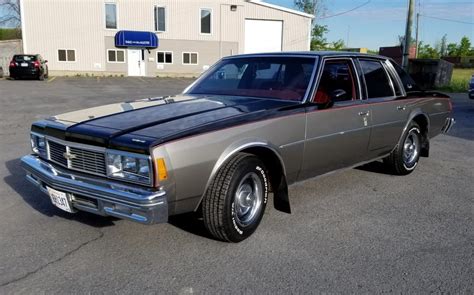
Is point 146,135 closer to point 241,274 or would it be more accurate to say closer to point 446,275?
point 241,274

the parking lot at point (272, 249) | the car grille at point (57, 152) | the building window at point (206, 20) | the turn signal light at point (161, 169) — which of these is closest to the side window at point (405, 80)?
the parking lot at point (272, 249)

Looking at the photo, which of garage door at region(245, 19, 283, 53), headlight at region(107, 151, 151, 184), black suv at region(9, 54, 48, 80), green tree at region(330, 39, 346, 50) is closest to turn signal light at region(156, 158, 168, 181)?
headlight at region(107, 151, 151, 184)

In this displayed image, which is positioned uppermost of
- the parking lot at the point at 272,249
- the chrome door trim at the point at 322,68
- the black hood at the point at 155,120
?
the chrome door trim at the point at 322,68

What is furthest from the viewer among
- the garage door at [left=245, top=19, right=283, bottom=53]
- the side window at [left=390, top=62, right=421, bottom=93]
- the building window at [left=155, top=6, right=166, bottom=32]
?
the garage door at [left=245, top=19, right=283, bottom=53]

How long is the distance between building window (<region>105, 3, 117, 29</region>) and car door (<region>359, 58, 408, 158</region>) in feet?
106

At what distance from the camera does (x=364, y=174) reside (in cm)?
625

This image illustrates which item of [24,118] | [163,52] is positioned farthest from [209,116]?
[163,52]

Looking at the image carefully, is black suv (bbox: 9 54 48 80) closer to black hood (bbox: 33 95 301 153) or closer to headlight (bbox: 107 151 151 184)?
black hood (bbox: 33 95 301 153)

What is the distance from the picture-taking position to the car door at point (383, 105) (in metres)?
Answer: 5.38

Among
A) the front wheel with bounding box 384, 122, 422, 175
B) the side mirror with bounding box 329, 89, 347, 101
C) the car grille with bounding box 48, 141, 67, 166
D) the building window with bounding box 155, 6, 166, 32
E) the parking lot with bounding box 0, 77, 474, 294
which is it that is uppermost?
the building window with bounding box 155, 6, 166, 32

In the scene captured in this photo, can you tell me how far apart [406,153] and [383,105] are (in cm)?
115

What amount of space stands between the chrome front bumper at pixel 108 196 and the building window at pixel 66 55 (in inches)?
1313

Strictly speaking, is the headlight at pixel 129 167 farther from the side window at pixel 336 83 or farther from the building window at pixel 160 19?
the building window at pixel 160 19

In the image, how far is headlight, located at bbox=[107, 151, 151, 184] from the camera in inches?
128
